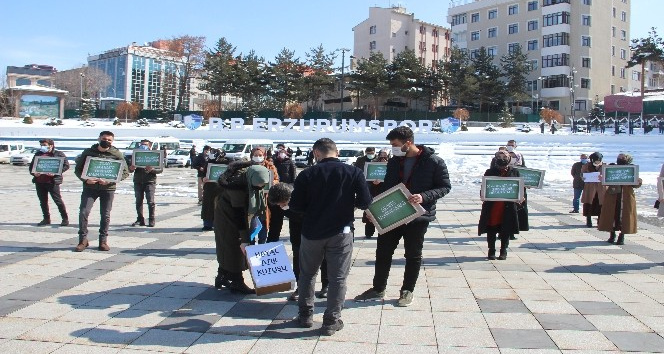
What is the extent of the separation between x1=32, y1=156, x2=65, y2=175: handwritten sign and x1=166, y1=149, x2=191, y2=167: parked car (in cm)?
2316

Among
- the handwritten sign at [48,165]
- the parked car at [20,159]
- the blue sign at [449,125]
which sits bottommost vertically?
the parked car at [20,159]

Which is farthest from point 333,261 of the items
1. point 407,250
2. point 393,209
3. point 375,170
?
point 375,170

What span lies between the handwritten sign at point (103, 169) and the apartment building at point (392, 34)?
68.2 meters

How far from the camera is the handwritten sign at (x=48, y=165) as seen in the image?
34.4 feet

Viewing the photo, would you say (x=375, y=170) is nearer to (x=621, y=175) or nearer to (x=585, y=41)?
(x=621, y=175)

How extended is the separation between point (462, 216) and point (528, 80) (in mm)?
59542

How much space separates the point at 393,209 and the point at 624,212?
5834 mm

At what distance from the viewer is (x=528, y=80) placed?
224ft

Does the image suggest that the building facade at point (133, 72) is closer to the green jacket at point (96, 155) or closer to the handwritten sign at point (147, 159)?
the handwritten sign at point (147, 159)

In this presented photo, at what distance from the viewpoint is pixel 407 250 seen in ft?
18.2

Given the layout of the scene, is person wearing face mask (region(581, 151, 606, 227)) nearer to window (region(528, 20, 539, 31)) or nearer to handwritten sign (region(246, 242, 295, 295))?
handwritten sign (region(246, 242, 295, 295))

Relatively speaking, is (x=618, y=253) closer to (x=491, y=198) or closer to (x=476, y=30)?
Result: (x=491, y=198)

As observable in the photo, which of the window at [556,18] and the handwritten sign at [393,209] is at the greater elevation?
the window at [556,18]

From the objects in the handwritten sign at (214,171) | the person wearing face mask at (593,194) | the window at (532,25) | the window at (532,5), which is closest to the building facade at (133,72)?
the window at (532,25)
